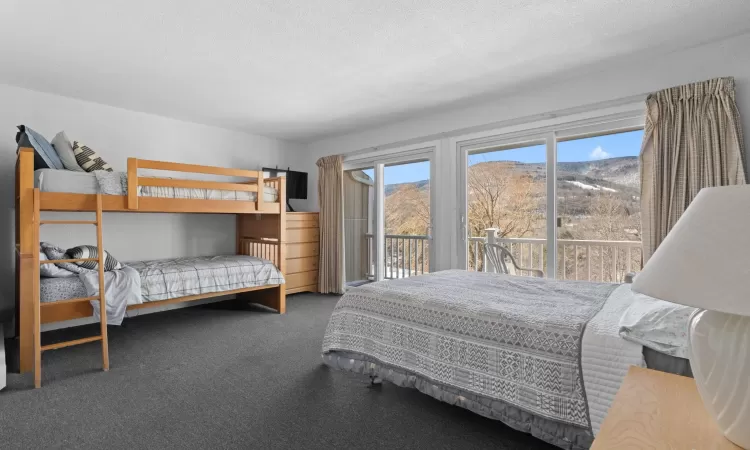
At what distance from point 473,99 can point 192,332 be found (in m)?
3.51

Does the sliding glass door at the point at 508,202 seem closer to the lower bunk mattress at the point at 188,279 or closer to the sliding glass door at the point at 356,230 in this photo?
the sliding glass door at the point at 356,230

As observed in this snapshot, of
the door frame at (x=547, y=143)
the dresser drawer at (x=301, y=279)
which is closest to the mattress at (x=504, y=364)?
the door frame at (x=547, y=143)

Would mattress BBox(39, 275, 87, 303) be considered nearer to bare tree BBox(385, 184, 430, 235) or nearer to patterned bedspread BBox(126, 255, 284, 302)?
patterned bedspread BBox(126, 255, 284, 302)

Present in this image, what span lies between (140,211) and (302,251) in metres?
2.04

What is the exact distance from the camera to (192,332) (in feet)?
11.1

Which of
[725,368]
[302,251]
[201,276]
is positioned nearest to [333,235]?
[302,251]

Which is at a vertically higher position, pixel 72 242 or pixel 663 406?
pixel 72 242

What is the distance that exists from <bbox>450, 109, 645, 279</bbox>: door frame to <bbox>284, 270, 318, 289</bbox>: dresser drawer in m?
2.09

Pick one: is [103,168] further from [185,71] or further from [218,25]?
[218,25]

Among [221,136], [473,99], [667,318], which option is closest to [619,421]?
[667,318]

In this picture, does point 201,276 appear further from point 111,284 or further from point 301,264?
point 301,264

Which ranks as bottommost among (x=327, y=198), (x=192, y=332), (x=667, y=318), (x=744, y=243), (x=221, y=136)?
(x=192, y=332)

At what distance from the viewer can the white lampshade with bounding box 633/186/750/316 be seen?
62 cm

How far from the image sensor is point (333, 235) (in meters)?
5.07
